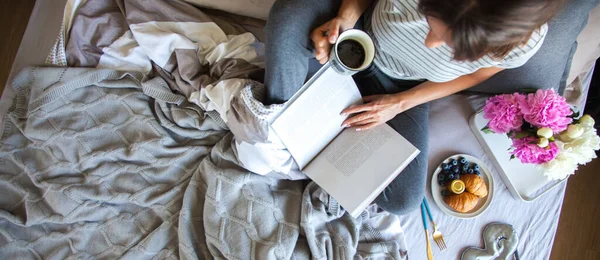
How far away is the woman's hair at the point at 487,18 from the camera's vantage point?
0.53m

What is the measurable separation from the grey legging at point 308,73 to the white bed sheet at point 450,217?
91 millimetres

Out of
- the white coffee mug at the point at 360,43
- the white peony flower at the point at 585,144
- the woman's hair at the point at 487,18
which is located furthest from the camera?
the white peony flower at the point at 585,144

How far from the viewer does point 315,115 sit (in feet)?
3.09

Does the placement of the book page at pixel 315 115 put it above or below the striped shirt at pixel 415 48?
below

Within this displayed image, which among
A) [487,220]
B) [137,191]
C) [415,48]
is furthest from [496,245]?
[137,191]

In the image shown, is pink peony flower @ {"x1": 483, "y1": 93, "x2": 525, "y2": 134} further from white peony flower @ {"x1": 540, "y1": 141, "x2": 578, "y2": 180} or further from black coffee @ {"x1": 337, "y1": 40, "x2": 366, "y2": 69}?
black coffee @ {"x1": 337, "y1": 40, "x2": 366, "y2": 69}

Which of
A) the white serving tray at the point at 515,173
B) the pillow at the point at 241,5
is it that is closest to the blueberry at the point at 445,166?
the white serving tray at the point at 515,173

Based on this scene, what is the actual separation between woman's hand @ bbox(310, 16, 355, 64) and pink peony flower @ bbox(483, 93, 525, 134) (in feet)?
1.46

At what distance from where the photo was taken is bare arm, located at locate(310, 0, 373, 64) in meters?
0.83

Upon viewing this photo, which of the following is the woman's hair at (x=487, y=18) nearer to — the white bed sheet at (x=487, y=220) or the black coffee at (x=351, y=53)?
the black coffee at (x=351, y=53)

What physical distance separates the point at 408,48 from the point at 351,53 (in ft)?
0.52

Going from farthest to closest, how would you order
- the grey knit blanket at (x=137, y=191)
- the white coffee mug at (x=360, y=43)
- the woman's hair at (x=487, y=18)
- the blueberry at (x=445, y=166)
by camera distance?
the blueberry at (x=445, y=166)
the grey knit blanket at (x=137, y=191)
the white coffee mug at (x=360, y=43)
the woman's hair at (x=487, y=18)

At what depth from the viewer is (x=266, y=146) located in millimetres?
932

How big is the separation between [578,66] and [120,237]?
1.35 m
